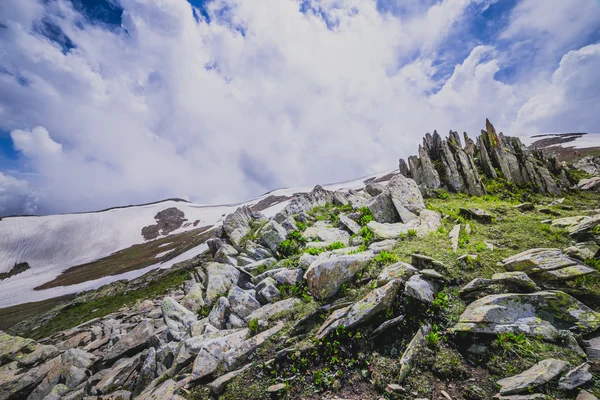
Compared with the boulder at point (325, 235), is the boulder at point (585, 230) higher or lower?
lower

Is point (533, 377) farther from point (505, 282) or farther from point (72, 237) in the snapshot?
point (72, 237)

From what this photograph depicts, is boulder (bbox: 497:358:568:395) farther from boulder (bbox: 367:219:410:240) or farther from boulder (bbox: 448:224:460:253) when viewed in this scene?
boulder (bbox: 367:219:410:240)

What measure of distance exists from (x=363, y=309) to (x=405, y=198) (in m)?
12.9

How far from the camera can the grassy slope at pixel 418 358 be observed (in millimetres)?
5246

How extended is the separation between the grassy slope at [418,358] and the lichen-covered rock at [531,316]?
0.26m

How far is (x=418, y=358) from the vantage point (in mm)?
5883

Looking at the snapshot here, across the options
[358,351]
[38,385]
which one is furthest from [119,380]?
[358,351]

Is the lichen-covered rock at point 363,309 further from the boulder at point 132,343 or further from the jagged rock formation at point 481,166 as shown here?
the jagged rock formation at point 481,166

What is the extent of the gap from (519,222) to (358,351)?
38.9 ft

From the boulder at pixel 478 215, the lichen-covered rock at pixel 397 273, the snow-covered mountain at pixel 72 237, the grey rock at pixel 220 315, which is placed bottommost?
the grey rock at pixel 220 315

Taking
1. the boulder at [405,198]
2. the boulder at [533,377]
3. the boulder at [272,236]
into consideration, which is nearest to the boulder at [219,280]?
the boulder at [272,236]

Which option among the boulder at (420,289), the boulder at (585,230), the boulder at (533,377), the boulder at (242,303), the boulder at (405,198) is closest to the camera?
the boulder at (533,377)

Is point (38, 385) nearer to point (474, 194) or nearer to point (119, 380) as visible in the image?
point (119, 380)

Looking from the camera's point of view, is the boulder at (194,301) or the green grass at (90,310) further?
the green grass at (90,310)
